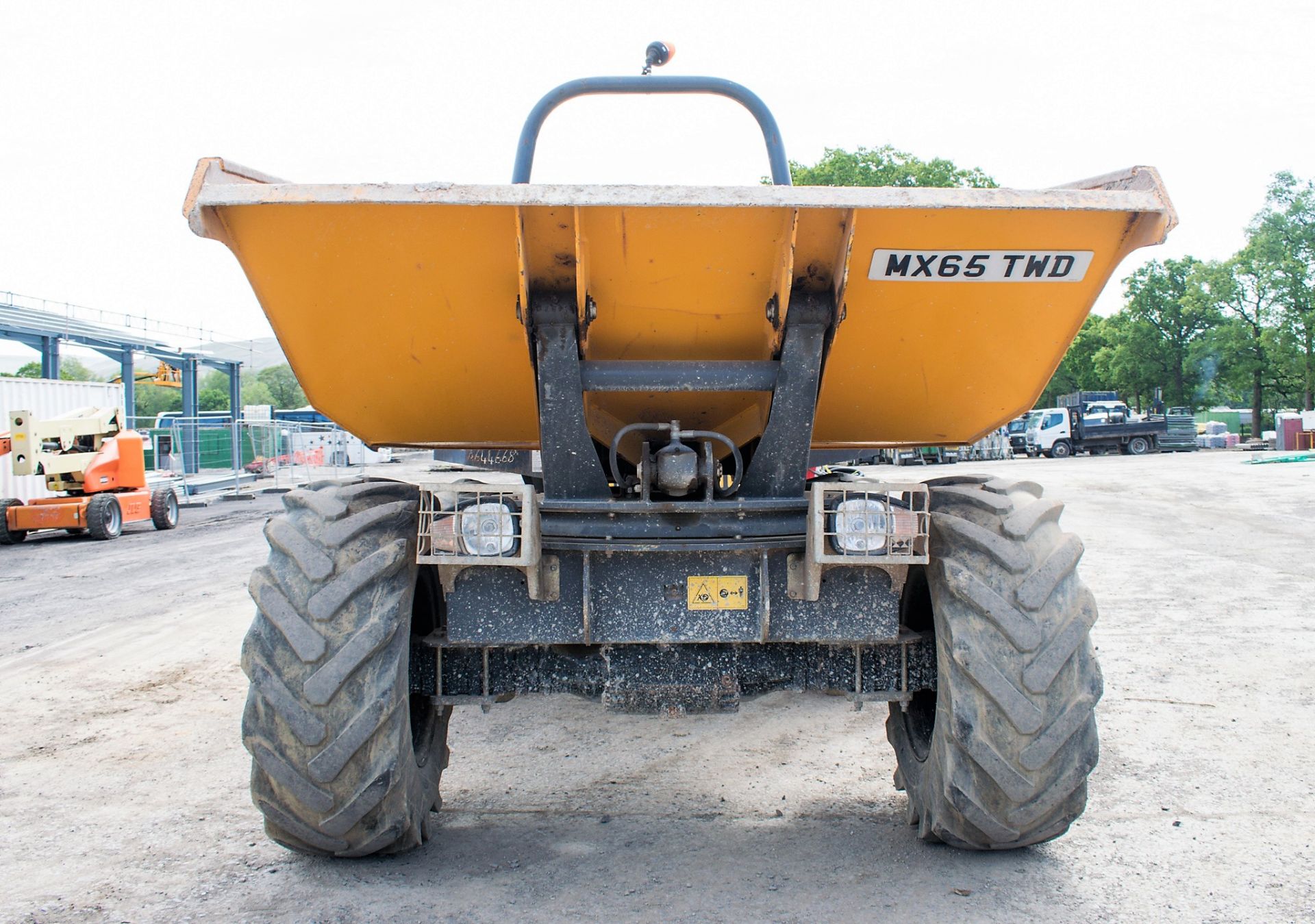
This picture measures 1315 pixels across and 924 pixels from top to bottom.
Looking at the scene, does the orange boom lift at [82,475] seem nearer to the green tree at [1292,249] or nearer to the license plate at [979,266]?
the license plate at [979,266]

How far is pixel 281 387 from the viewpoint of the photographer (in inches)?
4218

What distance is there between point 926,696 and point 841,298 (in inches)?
63.2

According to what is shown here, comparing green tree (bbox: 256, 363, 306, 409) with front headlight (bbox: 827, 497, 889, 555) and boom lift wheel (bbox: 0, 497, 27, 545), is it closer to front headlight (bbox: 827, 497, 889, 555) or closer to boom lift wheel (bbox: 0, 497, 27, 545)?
boom lift wheel (bbox: 0, 497, 27, 545)

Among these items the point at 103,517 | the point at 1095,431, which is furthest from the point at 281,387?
the point at 103,517

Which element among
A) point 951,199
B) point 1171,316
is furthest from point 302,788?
point 1171,316

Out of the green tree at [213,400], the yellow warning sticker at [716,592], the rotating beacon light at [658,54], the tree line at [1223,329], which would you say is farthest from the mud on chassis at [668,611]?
the green tree at [213,400]

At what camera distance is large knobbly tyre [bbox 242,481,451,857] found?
9.46 ft

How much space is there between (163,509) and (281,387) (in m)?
95.8

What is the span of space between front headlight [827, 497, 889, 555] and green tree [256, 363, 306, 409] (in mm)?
105633

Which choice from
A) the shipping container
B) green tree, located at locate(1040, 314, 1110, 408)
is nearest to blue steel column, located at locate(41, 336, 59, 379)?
the shipping container

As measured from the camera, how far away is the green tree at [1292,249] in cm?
5291

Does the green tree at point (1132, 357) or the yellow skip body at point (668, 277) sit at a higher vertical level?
the green tree at point (1132, 357)

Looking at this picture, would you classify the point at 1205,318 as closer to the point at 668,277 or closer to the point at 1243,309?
the point at 1243,309

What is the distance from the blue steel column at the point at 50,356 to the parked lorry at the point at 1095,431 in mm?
39658
